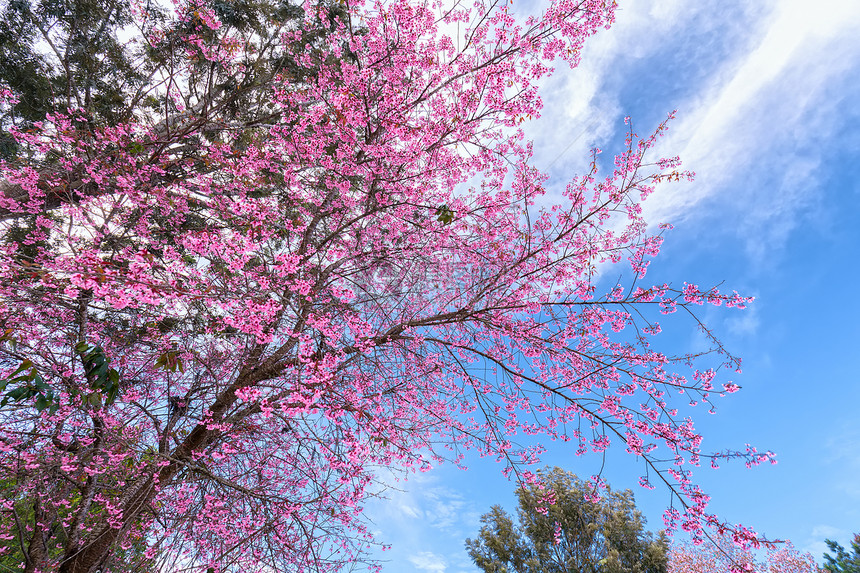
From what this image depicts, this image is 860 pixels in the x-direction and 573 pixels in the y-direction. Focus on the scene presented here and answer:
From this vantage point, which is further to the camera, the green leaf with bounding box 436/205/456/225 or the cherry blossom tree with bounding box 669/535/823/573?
the cherry blossom tree with bounding box 669/535/823/573

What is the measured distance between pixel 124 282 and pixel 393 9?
18.2 ft

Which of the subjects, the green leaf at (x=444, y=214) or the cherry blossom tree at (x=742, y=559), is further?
the cherry blossom tree at (x=742, y=559)

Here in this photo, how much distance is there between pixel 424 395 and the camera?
631 centimetres

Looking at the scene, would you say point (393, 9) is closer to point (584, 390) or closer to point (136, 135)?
point (136, 135)

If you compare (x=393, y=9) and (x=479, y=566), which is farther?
(x=479, y=566)

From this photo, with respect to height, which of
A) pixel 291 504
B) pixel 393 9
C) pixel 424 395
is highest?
pixel 393 9

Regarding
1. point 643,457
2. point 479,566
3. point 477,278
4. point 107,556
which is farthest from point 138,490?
point 479,566

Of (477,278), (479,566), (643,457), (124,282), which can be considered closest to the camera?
(124,282)

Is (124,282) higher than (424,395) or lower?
lower

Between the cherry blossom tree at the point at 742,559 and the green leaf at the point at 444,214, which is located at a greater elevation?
the cherry blossom tree at the point at 742,559

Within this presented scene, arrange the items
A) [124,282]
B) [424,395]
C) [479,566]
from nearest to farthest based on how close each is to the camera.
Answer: [124,282], [424,395], [479,566]

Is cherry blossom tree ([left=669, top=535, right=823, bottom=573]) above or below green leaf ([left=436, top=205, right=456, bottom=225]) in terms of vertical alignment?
above

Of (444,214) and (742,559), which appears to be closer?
(444,214)

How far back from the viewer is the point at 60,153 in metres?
7.36
